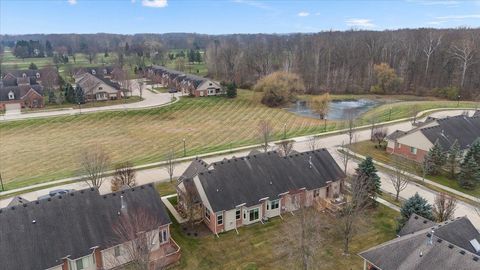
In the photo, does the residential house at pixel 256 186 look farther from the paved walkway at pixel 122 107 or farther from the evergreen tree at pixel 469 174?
the paved walkway at pixel 122 107

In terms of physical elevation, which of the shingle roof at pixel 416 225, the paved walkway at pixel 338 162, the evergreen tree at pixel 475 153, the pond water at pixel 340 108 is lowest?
the paved walkway at pixel 338 162

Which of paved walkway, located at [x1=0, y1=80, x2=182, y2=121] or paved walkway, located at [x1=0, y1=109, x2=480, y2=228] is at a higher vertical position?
paved walkway, located at [x1=0, y1=80, x2=182, y2=121]

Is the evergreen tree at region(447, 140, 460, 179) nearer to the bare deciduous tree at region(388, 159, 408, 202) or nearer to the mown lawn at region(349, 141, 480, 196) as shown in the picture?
the mown lawn at region(349, 141, 480, 196)

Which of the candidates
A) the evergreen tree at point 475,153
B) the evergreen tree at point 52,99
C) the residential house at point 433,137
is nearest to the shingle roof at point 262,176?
the residential house at point 433,137

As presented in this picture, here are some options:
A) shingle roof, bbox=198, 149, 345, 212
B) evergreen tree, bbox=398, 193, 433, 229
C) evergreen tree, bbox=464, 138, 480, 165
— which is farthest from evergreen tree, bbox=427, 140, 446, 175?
evergreen tree, bbox=398, 193, 433, 229

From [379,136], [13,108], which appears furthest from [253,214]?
[13,108]
